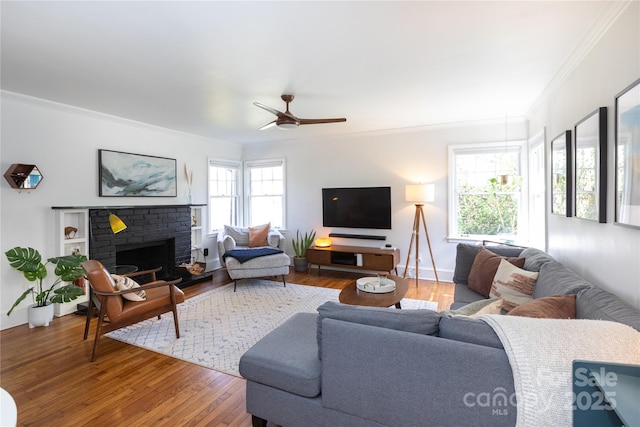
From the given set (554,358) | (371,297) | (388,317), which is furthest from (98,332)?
(554,358)

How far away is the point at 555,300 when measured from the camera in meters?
1.69

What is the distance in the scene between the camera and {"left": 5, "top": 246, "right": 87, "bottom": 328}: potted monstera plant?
123 inches

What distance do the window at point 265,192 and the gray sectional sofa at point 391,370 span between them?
4600mm

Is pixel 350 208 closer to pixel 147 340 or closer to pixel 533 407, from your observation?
pixel 147 340

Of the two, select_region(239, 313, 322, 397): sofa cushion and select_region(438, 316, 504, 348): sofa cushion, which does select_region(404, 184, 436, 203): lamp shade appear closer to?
select_region(239, 313, 322, 397): sofa cushion

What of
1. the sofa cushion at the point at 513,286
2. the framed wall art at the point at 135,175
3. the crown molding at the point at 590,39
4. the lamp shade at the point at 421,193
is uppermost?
the crown molding at the point at 590,39

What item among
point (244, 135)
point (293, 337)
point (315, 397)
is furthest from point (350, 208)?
point (315, 397)

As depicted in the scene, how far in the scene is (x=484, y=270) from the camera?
2842 mm

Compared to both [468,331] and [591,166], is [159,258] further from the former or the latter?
[591,166]

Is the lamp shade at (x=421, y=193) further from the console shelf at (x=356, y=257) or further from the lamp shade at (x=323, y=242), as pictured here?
the lamp shade at (x=323, y=242)

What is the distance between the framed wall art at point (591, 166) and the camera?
1.93 metres

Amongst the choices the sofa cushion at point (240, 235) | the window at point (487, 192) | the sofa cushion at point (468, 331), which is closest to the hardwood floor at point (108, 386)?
the sofa cushion at point (468, 331)

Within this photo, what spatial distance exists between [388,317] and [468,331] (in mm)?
351

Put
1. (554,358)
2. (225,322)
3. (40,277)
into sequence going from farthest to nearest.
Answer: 1. (225,322)
2. (40,277)
3. (554,358)
